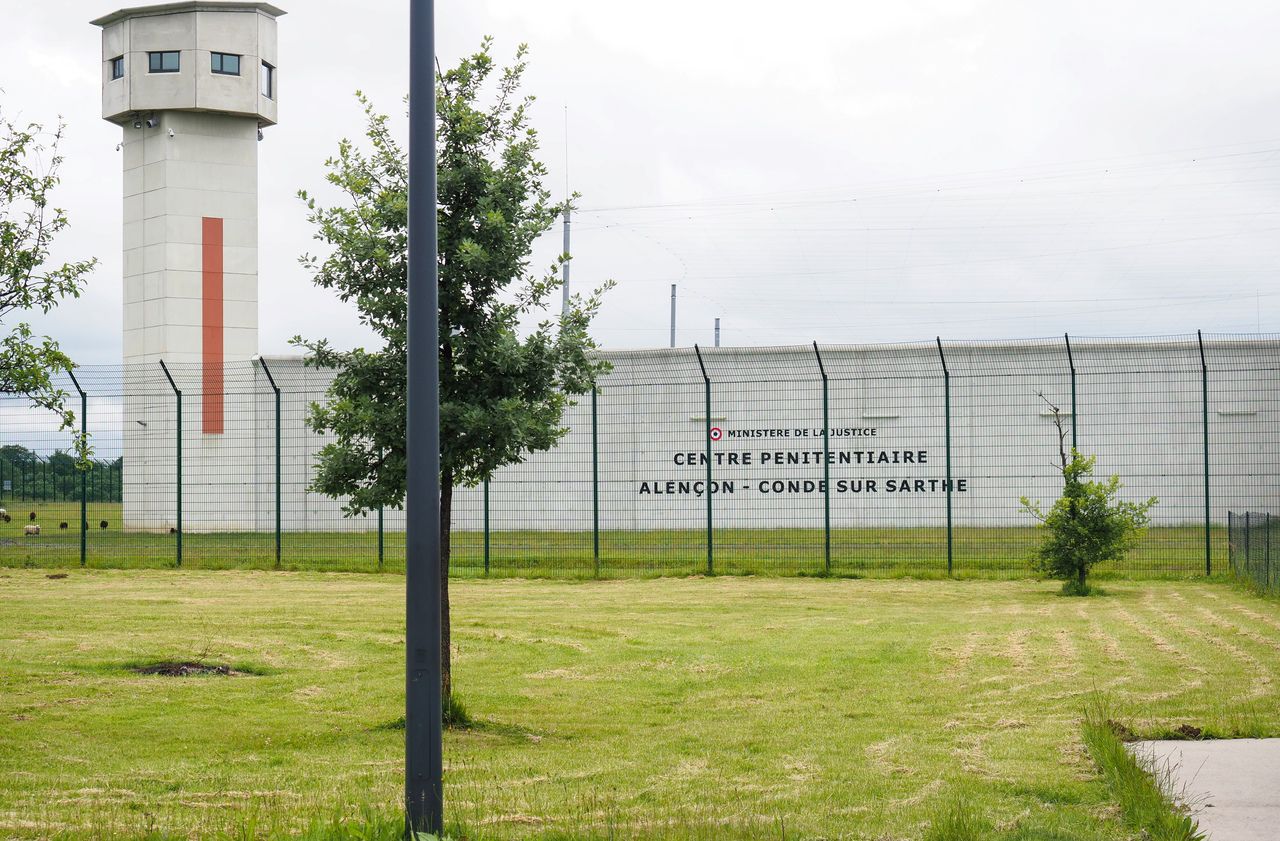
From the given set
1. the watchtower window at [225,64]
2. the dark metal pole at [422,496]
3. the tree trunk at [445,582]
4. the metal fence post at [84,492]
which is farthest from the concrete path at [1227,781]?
the watchtower window at [225,64]

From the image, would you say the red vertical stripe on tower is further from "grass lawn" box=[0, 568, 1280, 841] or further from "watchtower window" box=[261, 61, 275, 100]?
"grass lawn" box=[0, 568, 1280, 841]

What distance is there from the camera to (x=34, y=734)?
793 centimetres

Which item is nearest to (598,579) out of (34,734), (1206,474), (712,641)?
(712,641)

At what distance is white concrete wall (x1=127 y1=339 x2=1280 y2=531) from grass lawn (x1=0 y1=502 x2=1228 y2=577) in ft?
1.37

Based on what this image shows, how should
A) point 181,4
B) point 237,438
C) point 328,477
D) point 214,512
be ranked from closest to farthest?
point 328,477 < point 214,512 < point 237,438 < point 181,4

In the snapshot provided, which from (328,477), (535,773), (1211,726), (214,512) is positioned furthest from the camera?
(214,512)

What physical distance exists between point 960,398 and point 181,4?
22.2 metres

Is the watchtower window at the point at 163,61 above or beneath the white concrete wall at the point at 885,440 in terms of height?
above

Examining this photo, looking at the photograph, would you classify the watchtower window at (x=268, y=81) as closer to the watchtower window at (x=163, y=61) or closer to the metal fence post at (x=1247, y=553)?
the watchtower window at (x=163, y=61)

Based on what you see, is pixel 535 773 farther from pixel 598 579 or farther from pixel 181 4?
pixel 181 4

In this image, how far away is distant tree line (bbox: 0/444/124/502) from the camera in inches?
902

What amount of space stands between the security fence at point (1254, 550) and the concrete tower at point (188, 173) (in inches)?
899

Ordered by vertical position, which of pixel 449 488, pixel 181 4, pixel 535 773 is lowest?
pixel 535 773

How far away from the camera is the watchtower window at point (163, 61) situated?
1266 inches
